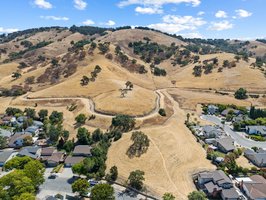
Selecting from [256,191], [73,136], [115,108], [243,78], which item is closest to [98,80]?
[115,108]

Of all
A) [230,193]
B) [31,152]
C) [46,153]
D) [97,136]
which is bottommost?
[230,193]

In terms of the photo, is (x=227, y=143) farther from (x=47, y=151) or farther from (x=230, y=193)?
(x=47, y=151)

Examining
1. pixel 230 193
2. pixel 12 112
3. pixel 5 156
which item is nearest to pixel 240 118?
pixel 230 193

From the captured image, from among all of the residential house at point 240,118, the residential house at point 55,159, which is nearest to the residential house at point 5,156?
the residential house at point 55,159

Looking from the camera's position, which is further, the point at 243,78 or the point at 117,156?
the point at 243,78

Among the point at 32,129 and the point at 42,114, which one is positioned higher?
the point at 42,114

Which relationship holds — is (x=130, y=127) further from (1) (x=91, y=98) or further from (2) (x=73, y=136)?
(1) (x=91, y=98)
